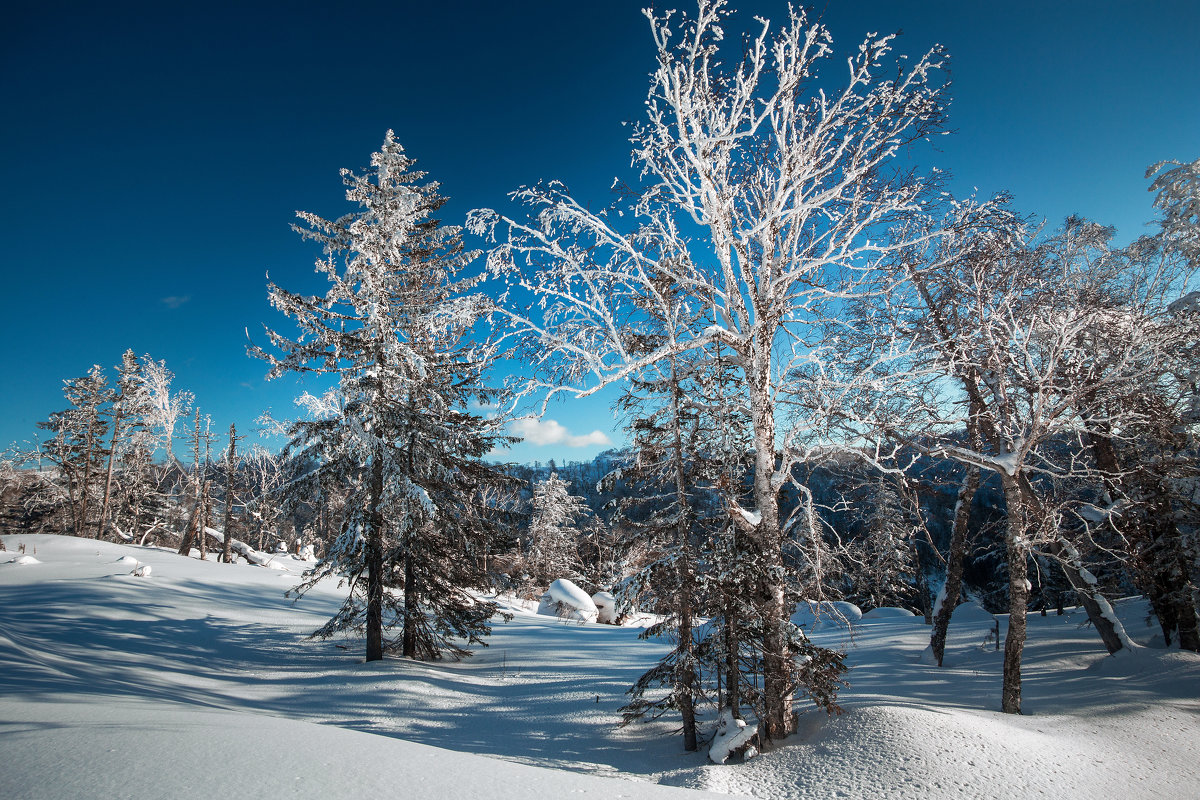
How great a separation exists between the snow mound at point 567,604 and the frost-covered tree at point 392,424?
9871 mm

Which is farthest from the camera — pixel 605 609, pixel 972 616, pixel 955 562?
pixel 605 609

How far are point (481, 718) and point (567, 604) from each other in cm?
1404

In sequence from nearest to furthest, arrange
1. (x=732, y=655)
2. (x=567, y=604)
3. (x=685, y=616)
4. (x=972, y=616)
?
(x=732, y=655) < (x=685, y=616) < (x=972, y=616) < (x=567, y=604)

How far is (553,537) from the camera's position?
32.9 meters

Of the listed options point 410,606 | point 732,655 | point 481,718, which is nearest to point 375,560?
point 410,606

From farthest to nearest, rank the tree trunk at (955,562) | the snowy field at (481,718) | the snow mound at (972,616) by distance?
1. the snow mound at (972,616)
2. the tree trunk at (955,562)
3. the snowy field at (481,718)

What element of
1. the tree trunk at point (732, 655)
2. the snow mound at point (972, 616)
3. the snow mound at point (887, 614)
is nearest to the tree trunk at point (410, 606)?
the tree trunk at point (732, 655)

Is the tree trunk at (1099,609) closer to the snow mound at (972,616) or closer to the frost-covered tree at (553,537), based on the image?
A: the snow mound at (972,616)

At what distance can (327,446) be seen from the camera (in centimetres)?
1043

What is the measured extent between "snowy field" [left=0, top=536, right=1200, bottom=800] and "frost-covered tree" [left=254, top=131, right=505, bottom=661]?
1609 mm

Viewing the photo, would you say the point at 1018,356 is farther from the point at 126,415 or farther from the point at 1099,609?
the point at 126,415

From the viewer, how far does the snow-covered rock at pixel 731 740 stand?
598 centimetres

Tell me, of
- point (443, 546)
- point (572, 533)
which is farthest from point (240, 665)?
point (572, 533)

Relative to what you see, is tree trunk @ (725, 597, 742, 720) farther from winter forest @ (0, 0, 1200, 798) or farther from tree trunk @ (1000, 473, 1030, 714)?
tree trunk @ (1000, 473, 1030, 714)
